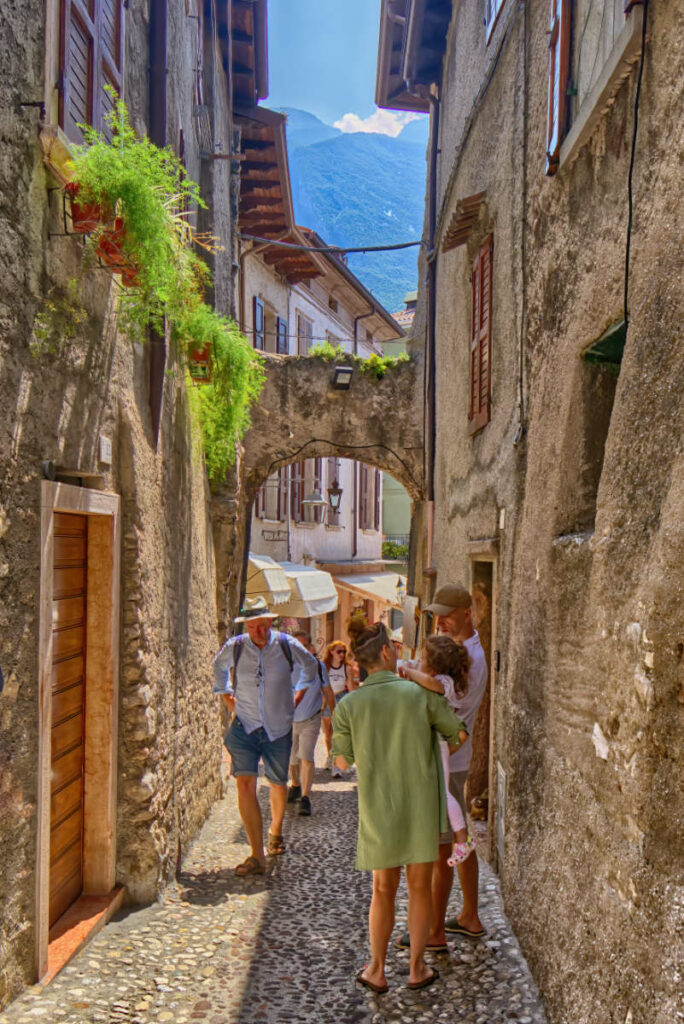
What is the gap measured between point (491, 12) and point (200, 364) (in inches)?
143

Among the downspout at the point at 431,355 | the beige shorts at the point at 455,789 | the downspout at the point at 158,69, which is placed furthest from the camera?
the downspout at the point at 431,355

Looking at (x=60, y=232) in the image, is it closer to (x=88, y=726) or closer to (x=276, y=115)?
(x=88, y=726)

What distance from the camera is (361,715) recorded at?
387 centimetres

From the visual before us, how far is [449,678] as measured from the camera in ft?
13.3

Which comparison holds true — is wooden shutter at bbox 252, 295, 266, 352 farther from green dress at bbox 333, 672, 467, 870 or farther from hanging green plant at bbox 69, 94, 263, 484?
green dress at bbox 333, 672, 467, 870

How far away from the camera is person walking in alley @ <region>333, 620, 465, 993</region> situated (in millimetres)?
3793

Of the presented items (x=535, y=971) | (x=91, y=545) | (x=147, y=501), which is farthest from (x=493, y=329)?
(x=535, y=971)

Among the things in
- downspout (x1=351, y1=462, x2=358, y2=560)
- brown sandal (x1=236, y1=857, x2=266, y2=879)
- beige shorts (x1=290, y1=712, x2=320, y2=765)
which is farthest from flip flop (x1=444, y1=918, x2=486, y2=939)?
downspout (x1=351, y1=462, x2=358, y2=560)

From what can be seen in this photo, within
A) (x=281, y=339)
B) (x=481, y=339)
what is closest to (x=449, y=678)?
(x=481, y=339)

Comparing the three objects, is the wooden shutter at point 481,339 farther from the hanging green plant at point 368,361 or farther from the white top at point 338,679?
the hanging green plant at point 368,361

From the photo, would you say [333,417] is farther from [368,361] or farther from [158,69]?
[158,69]

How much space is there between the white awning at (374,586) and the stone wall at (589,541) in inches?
558

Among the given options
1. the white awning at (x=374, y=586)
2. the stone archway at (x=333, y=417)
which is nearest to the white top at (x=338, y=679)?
the stone archway at (x=333, y=417)

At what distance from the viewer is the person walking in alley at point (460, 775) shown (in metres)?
4.14
